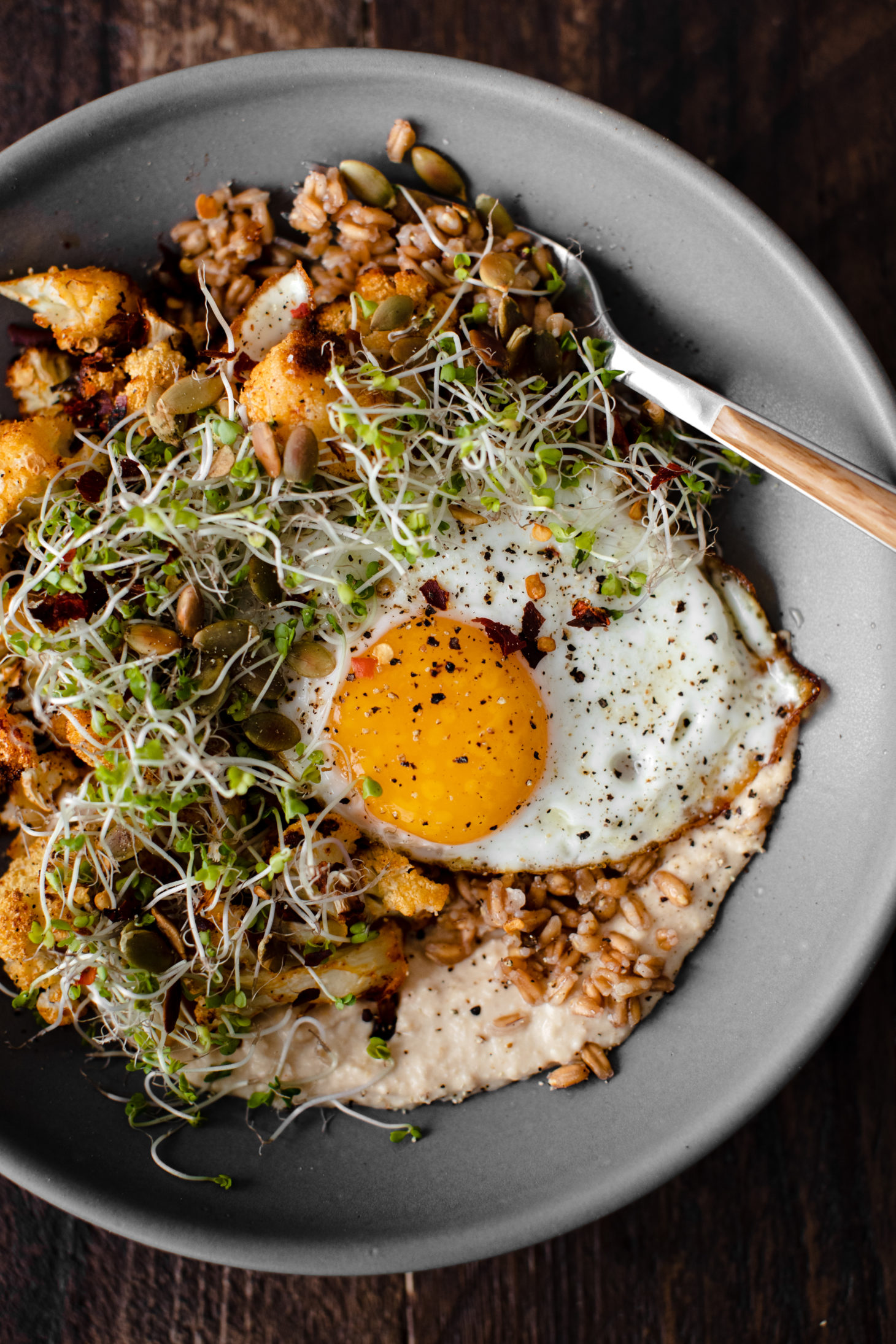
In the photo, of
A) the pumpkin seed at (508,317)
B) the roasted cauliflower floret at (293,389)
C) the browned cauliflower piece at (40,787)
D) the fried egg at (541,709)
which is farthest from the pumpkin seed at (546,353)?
the browned cauliflower piece at (40,787)

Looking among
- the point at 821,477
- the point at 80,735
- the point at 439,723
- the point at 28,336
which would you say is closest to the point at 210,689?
the point at 80,735

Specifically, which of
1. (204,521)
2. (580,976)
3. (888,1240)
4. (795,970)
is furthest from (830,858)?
(204,521)

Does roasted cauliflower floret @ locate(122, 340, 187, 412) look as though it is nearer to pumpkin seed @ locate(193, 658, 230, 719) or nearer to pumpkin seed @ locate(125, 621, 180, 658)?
pumpkin seed @ locate(125, 621, 180, 658)

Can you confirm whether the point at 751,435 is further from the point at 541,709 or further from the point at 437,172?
the point at 437,172

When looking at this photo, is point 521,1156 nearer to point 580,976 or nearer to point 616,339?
point 580,976

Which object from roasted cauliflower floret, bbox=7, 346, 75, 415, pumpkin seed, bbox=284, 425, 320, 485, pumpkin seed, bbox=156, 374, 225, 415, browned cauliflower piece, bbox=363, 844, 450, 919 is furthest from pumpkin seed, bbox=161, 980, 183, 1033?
roasted cauliflower floret, bbox=7, 346, 75, 415

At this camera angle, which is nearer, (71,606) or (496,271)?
(71,606)
